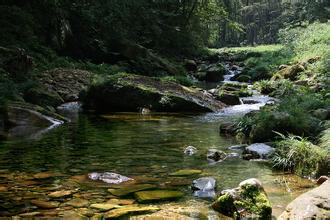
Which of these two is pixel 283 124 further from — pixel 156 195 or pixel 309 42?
pixel 309 42

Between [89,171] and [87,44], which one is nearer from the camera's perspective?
[89,171]

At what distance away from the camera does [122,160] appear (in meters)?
8.36

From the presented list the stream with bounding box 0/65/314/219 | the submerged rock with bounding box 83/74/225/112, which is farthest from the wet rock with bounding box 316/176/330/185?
the submerged rock with bounding box 83/74/225/112

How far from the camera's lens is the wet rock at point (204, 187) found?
20.4ft

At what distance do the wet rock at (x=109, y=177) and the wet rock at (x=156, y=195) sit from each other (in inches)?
27.4

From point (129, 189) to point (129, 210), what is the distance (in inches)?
36.0

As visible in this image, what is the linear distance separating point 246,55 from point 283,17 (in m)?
36.2

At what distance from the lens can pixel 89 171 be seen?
24.5 feet

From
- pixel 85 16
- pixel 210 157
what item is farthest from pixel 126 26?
pixel 210 157

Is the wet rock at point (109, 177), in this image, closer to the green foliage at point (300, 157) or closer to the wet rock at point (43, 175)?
the wet rock at point (43, 175)

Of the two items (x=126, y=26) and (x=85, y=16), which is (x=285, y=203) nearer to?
(x=85, y=16)

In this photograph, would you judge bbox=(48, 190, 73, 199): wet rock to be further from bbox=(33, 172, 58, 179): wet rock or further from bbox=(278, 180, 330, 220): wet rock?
bbox=(278, 180, 330, 220): wet rock

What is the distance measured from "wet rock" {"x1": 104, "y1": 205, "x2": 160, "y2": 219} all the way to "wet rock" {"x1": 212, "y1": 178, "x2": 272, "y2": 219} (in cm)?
78

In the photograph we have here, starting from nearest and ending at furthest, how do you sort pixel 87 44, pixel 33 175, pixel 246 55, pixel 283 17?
pixel 33 175 → pixel 87 44 → pixel 246 55 → pixel 283 17
